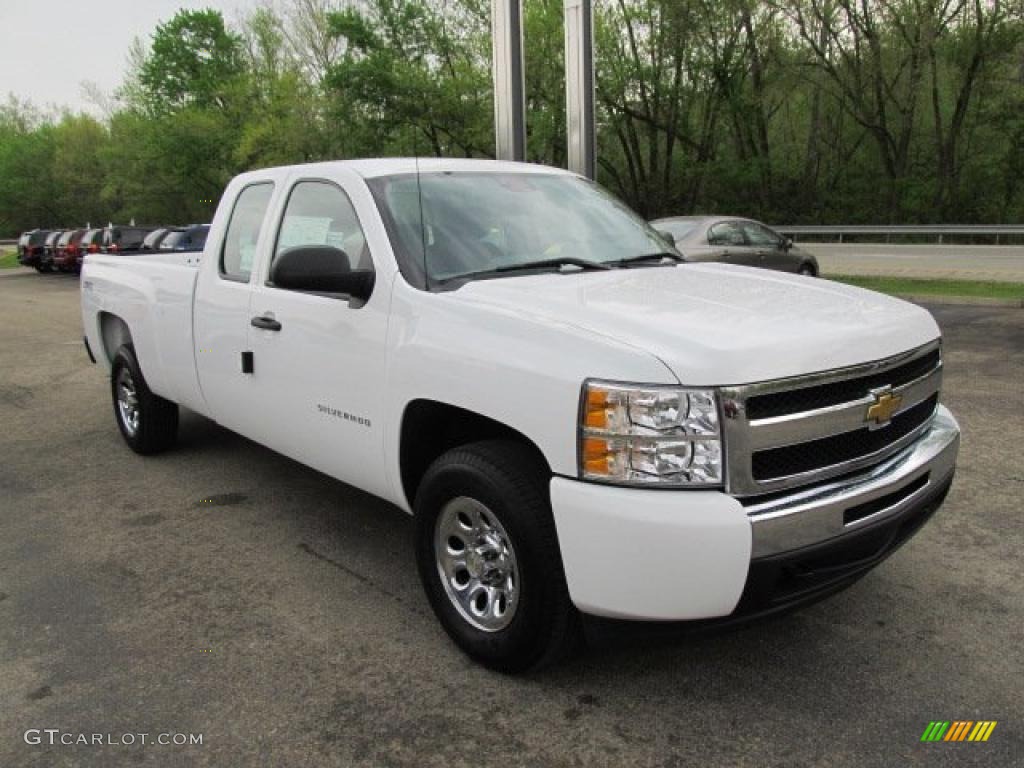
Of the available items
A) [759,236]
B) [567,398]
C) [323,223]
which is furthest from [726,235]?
[567,398]

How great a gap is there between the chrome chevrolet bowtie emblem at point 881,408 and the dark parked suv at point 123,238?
28417mm

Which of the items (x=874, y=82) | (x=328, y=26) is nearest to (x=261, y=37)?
(x=328, y=26)

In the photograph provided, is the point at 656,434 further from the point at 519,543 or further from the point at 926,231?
the point at 926,231

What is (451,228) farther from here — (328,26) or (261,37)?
(261,37)

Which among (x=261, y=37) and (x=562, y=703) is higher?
(x=261, y=37)

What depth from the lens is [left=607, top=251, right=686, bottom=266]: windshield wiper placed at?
155 inches

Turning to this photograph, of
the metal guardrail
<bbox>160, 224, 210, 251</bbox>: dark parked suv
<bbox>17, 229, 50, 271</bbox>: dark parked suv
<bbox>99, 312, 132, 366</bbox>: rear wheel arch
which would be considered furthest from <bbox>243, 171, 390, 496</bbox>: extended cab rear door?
<bbox>17, 229, 50, 271</bbox>: dark parked suv

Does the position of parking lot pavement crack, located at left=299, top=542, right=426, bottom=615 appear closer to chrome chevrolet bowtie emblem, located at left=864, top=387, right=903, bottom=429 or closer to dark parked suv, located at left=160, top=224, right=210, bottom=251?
chrome chevrolet bowtie emblem, located at left=864, top=387, right=903, bottom=429

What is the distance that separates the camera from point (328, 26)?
42312 millimetres

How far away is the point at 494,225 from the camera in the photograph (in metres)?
3.80

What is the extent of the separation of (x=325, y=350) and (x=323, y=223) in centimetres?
68

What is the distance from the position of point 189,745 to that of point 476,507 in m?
1.19

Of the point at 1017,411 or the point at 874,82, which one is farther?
the point at 874,82

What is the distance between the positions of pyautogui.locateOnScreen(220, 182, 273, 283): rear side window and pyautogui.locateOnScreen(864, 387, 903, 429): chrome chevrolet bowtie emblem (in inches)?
121
